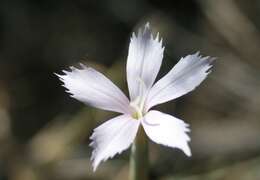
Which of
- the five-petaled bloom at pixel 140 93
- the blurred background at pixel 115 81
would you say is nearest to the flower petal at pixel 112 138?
the five-petaled bloom at pixel 140 93

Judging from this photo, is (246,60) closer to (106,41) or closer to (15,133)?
(106,41)

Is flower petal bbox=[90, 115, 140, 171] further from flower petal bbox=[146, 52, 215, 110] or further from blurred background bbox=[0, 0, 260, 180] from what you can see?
blurred background bbox=[0, 0, 260, 180]

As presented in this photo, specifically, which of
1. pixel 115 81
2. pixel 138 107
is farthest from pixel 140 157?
pixel 115 81

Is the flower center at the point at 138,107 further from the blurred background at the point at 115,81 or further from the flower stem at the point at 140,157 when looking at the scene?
the blurred background at the point at 115,81

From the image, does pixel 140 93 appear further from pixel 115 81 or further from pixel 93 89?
pixel 115 81

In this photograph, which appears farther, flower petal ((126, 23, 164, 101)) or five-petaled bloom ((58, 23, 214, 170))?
flower petal ((126, 23, 164, 101))

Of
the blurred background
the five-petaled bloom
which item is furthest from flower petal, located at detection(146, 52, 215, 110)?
the blurred background

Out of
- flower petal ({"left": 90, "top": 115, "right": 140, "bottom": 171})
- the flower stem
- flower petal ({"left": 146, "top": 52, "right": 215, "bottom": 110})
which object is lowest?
the flower stem
